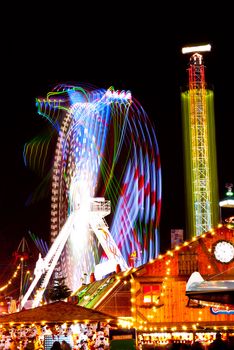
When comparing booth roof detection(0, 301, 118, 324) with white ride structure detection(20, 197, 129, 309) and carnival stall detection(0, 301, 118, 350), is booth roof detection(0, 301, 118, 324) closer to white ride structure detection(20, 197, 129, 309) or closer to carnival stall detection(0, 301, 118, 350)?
carnival stall detection(0, 301, 118, 350)

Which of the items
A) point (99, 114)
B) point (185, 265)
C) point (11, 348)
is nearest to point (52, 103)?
point (99, 114)

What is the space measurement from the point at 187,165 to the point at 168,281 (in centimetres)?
2521

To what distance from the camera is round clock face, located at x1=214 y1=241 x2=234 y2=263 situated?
26812 mm

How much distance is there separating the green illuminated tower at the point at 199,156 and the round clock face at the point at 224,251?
21268 mm

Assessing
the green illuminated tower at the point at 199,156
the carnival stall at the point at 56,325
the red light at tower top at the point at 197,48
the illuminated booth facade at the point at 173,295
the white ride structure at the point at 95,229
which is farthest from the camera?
the red light at tower top at the point at 197,48

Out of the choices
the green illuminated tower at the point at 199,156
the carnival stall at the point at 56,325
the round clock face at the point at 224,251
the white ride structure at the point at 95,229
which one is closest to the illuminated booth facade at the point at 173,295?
the round clock face at the point at 224,251

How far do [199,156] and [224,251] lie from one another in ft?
76.8

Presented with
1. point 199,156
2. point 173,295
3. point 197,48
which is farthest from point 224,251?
point 197,48

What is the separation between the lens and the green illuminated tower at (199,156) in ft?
161

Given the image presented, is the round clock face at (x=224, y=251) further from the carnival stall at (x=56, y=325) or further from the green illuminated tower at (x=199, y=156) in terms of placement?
the green illuminated tower at (x=199, y=156)

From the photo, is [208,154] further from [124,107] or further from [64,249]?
[64,249]

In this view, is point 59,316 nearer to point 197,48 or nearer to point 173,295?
point 173,295

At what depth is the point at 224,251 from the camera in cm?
2692

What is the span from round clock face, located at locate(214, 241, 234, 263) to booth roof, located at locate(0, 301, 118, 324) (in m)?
9.13
